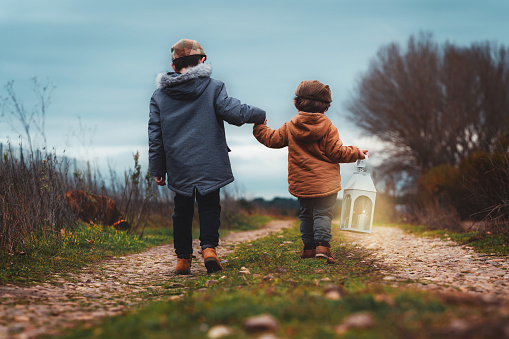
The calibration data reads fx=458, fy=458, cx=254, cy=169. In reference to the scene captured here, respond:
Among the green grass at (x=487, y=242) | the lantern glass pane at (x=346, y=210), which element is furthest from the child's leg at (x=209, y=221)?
the green grass at (x=487, y=242)

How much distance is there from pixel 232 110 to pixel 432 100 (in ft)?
67.3

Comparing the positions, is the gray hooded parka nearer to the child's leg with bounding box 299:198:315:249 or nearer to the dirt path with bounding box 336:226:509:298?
the child's leg with bounding box 299:198:315:249

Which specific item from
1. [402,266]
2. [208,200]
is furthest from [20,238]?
[402,266]

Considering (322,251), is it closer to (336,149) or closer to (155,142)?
(336,149)

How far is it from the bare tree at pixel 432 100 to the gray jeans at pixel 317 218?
64.3 ft

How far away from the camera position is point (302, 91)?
175 inches

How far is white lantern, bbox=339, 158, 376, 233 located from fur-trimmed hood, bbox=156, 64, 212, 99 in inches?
68.9

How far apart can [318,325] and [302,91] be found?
2.93 meters

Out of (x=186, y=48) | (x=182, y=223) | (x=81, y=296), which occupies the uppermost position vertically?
(x=186, y=48)

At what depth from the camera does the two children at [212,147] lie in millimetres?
4215

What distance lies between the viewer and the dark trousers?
168 inches

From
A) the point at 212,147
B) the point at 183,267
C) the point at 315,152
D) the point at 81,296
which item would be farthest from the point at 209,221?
the point at 81,296

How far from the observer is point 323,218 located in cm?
442

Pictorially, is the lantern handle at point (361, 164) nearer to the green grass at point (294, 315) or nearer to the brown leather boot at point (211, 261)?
the brown leather boot at point (211, 261)
